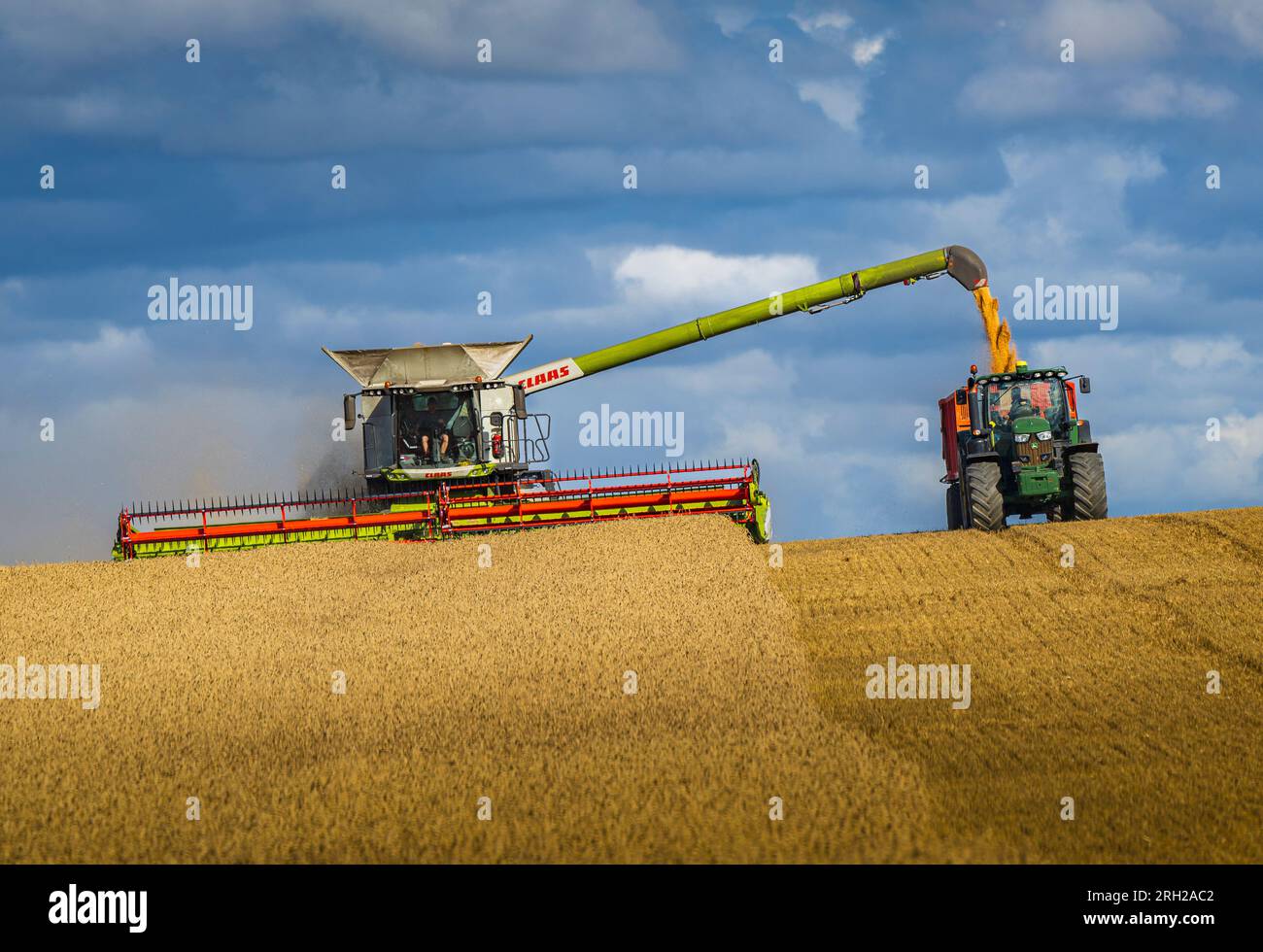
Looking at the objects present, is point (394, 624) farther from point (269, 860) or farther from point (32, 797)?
point (269, 860)

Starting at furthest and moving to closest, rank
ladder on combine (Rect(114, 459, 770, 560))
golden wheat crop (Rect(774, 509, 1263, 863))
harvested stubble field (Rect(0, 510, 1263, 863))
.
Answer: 1. ladder on combine (Rect(114, 459, 770, 560))
2. golden wheat crop (Rect(774, 509, 1263, 863))
3. harvested stubble field (Rect(0, 510, 1263, 863))

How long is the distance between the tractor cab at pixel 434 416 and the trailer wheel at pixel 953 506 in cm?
665

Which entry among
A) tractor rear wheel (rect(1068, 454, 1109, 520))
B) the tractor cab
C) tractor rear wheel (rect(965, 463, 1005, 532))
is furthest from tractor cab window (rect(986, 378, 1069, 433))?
the tractor cab

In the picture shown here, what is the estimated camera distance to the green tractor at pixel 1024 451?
63.0 feet

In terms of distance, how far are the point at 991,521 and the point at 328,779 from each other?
1240 cm

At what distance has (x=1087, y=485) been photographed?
1975 cm

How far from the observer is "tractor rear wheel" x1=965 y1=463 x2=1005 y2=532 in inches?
750

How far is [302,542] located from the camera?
1803 cm

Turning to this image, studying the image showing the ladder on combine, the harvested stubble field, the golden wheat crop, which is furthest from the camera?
the ladder on combine

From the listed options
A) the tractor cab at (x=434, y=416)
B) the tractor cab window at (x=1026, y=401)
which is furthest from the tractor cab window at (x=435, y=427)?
the tractor cab window at (x=1026, y=401)

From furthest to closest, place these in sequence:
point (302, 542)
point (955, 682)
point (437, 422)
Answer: point (437, 422) < point (302, 542) < point (955, 682)

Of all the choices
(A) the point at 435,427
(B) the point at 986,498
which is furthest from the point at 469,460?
(B) the point at 986,498

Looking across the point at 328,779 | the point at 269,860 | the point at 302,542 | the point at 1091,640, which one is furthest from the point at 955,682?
the point at 302,542

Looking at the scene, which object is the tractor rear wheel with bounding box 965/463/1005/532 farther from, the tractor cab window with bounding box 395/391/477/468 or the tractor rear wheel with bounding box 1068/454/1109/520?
the tractor cab window with bounding box 395/391/477/468
